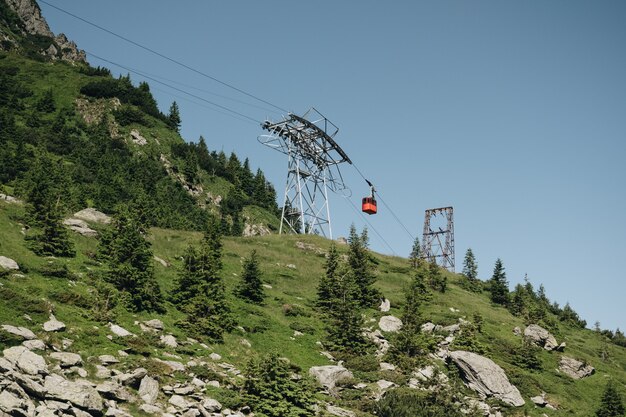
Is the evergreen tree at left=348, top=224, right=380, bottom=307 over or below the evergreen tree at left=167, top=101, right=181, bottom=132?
below

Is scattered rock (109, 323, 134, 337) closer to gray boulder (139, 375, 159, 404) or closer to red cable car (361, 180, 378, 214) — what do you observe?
gray boulder (139, 375, 159, 404)

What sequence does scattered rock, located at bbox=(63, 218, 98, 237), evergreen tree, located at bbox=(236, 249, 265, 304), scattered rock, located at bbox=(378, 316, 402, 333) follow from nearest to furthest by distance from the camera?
scattered rock, located at bbox=(378, 316, 402, 333) → scattered rock, located at bbox=(63, 218, 98, 237) → evergreen tree, located at bbox=(236, 249, 265, 304)

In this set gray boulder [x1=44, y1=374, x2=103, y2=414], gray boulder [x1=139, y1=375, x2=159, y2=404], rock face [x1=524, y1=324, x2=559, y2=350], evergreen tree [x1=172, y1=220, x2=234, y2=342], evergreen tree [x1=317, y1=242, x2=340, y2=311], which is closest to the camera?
gray boulder [x1=44, y1=374, x2=103, y2=414]

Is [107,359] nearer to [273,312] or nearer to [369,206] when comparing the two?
[273,312]

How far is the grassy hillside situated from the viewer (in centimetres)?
2889

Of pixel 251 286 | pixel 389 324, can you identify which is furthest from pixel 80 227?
pixel 389 324

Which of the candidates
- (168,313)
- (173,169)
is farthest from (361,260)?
(173,169)

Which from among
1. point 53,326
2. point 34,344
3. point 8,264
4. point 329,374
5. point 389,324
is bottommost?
point 329,374

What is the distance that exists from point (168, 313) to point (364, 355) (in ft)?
50.2

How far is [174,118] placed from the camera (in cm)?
14750

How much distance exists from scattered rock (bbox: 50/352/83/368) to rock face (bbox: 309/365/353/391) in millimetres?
15717

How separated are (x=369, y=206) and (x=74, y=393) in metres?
52.8

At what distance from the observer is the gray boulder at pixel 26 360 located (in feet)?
70.3

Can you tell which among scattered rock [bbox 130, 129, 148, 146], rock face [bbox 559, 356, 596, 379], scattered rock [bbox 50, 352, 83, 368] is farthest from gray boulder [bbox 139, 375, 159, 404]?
scattered rock [bbox 130, 129, 148, 146]
